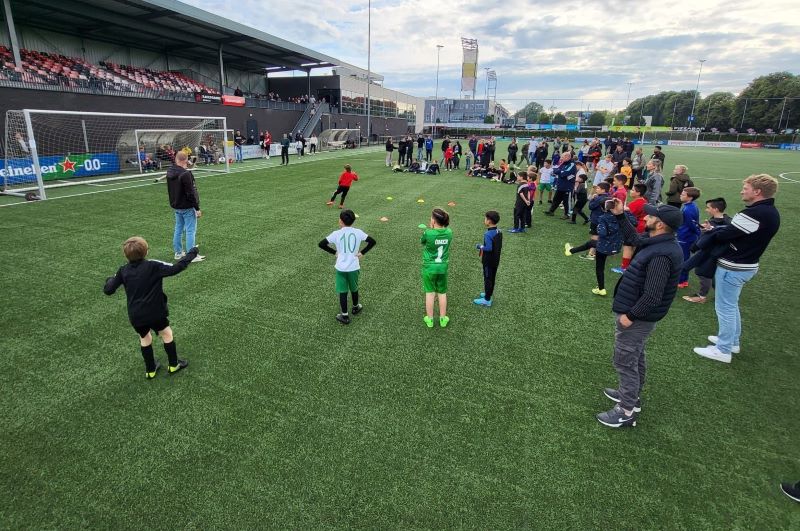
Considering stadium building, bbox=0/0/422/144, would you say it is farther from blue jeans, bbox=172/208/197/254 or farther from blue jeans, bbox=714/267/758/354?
blue jeans, bbox=714/267/758/354

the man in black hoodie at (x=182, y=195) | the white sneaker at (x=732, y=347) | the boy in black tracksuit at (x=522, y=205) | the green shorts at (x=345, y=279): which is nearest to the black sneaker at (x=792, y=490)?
the white sneaker at (x=732, y=347)

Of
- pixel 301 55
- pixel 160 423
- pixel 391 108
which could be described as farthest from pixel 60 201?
pixel 391 108

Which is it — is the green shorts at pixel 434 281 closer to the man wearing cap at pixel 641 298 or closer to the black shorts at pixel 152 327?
the man wearing cap at pixel 641 298

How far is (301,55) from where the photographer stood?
3888cm

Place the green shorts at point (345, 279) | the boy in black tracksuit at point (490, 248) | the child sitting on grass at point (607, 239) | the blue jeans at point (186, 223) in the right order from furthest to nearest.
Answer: the blue jeans at point (186, 223)
the child sitting on grass at point (607, 239)
the boy in black tracksuit at point (490, 248)
the green shorts at point (345, 279)

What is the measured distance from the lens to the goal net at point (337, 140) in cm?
4209

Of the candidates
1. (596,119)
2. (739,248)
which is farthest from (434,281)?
(596,119)

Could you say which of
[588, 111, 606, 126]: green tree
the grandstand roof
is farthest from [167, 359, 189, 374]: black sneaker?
[588, 111, 606, 126]: green tree

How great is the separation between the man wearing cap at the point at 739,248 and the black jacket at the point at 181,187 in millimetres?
8376

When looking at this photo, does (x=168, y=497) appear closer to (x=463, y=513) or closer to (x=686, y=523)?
(x=463, y=513)

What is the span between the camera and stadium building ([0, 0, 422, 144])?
21141 millimetres

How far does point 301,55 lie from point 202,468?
140ft

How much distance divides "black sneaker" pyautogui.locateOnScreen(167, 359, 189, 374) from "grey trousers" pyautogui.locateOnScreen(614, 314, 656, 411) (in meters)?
4.74

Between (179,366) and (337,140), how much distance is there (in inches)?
1693
